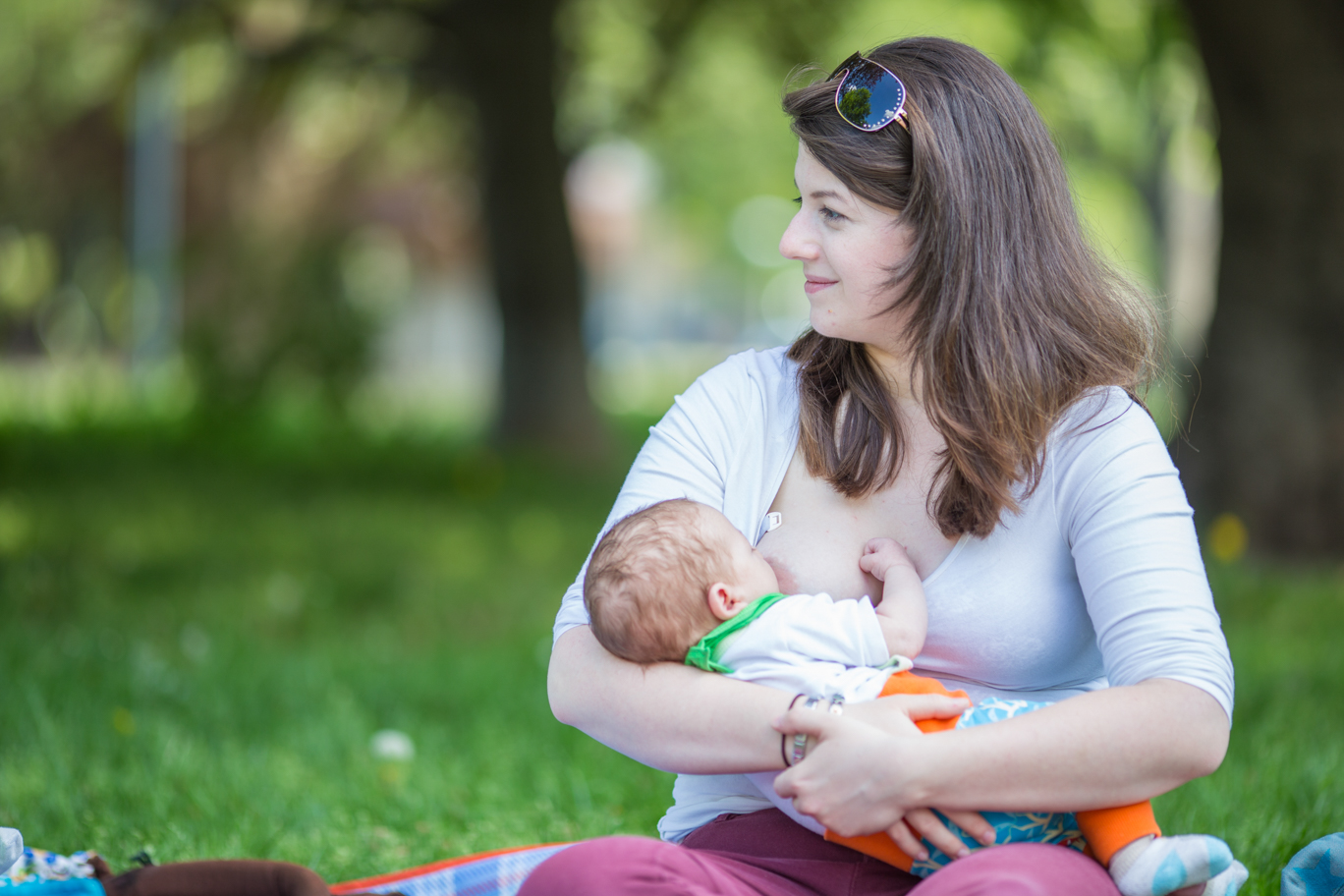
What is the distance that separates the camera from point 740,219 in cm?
4575

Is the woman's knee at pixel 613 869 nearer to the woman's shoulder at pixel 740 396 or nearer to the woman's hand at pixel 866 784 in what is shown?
the woman's hand at pixel 866 784

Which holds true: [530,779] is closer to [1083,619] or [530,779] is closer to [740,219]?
[1083,619]

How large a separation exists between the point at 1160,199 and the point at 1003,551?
48.2 ft

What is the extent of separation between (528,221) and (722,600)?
9137mm

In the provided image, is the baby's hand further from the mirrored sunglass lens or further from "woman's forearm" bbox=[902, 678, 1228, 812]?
the mirrored sunglass lens

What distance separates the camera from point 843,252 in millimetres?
2164

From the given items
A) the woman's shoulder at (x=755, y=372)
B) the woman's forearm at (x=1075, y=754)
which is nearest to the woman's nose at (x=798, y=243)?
the woman's shoulder at (x=755, y=372)

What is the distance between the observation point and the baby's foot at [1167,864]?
1802 millimetres

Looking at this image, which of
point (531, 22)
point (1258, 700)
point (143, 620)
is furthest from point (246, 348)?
point (1258, 700)

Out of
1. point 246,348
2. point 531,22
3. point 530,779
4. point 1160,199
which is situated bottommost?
point 530,779

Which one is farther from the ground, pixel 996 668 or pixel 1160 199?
pixel 1160 199

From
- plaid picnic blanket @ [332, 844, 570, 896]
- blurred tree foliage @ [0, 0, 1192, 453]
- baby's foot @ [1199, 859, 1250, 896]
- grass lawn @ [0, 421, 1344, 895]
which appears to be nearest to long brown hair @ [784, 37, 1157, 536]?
baby's foot @ [1199, 859, 1250, 896]

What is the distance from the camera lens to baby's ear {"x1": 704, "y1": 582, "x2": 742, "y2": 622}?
2.01 meters

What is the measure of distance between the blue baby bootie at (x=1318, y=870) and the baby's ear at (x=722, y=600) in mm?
1045
